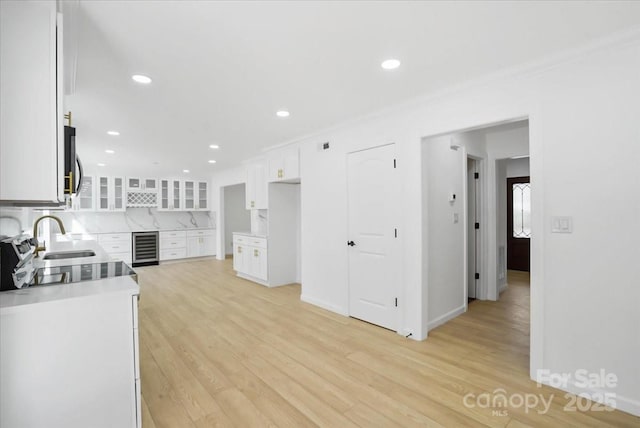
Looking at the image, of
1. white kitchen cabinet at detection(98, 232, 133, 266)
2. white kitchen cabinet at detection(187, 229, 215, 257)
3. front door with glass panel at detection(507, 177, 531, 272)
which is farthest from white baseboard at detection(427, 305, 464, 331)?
white kitchen cabinet at detection(98, 232, 133, 266)

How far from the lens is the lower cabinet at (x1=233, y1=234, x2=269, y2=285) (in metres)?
5.48

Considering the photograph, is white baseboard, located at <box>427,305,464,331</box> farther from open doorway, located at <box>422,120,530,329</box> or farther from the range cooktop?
the range cooktop

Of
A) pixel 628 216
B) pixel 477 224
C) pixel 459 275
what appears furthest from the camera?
pixel 477 224

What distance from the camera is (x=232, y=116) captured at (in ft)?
11.8

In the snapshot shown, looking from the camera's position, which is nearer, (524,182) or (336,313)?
(336,313)

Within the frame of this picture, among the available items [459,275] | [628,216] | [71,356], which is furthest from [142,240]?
[628,216]

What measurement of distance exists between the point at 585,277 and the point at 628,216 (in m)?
0.49

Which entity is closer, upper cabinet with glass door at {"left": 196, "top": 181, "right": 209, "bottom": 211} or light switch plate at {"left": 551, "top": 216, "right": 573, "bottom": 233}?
light switch plate at {"left": 551, "top": 216, "right": 573, "bottom": 233}

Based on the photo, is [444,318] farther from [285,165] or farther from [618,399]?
[285,165]

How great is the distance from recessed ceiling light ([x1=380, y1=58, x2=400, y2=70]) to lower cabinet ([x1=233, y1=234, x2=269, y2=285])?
3794 millimetres

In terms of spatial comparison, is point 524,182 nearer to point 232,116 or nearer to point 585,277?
point 585,277

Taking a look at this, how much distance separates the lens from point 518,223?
6.68 meters

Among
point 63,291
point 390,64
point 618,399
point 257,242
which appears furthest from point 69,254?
point 618,399

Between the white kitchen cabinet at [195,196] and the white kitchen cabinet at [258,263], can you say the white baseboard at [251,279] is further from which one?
the white kitchen cabinet at [195,196]
